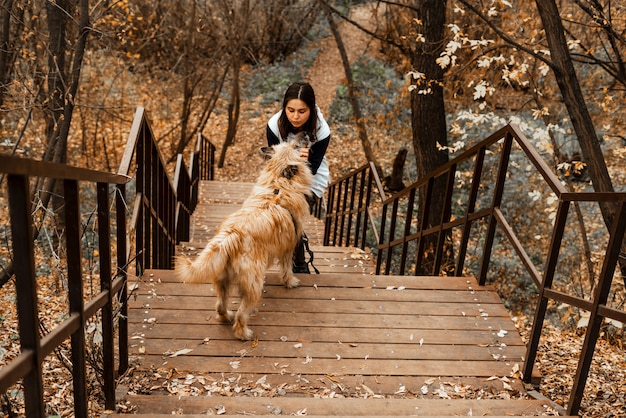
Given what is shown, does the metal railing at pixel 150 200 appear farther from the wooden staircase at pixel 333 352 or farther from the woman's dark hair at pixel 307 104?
the woman's dark hair at pixel 307 104

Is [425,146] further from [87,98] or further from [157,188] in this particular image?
[87,98]

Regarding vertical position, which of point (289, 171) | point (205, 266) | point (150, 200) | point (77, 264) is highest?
point (289, 171)

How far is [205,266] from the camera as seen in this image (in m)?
3.24

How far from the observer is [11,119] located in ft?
40.1

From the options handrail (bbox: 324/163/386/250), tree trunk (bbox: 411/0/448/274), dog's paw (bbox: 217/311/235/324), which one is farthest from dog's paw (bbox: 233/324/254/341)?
tree trunk (bbox: 411/0/448/274)

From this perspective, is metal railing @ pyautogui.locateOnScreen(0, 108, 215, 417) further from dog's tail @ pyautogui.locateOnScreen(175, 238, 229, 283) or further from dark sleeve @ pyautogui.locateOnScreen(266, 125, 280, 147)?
dark sleeve @ pyautogui.locateOnScreen(266, 125, 280, 147)

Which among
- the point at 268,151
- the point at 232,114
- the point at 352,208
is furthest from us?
the point at 232,114

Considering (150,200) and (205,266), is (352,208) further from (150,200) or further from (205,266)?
(205,266)

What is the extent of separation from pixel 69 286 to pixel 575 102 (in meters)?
4.81

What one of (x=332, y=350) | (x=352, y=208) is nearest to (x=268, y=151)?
(x=332, y=350)

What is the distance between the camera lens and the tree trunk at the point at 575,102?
5.02 metres

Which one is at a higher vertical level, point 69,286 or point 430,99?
point 430,99

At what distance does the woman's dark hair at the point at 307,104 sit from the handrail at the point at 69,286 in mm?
1817

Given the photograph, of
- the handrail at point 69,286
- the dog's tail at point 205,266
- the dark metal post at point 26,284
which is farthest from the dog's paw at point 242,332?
the dark metal post at point 26,284
